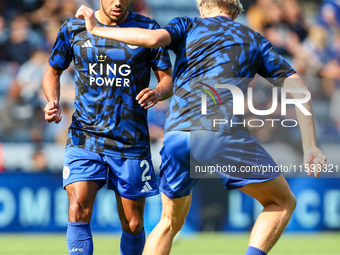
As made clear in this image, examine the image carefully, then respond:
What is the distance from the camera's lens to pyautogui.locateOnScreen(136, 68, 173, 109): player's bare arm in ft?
11.6

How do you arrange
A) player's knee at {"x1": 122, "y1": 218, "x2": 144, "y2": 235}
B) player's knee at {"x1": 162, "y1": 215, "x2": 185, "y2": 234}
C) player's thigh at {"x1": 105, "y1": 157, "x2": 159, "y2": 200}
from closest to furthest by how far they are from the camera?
player's knee at {"x1": 162, "y1": 215, "x2": 185, "y2": 234} < player's thigh at {"x1": 105, "y1": 157, "x2": 159, "y2": 200} < player's knee at {"x1": 122, "y1": 218, "x2": 144, "y2": 235}

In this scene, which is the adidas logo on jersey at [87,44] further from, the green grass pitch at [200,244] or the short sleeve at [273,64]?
the green grass pitch at [200,244]

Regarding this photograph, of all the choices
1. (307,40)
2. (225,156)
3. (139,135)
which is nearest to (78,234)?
(139,135)

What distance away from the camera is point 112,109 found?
3854 millimetres

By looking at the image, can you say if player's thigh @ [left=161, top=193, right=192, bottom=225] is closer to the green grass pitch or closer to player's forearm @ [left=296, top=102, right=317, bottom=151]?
player's forearm @ [left=296, top=102, right=317, bottom=151]

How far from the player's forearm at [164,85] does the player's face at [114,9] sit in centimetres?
53

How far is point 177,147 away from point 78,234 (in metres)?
1.01

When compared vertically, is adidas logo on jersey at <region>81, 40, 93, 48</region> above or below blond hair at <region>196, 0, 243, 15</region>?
below

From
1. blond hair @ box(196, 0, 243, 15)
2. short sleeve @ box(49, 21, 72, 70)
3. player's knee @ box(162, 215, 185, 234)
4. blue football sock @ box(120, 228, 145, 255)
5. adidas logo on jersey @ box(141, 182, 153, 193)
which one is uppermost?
blond hair @ box(196, 0, 243, 15)

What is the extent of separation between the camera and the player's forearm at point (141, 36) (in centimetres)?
320

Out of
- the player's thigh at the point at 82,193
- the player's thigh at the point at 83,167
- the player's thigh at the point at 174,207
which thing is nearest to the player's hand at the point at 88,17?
the player's thigh at the point at 83,167

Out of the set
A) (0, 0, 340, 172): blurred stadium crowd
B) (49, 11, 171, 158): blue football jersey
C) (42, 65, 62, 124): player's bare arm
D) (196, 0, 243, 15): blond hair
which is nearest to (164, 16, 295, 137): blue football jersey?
(196, 0, 243, 15): blond hair

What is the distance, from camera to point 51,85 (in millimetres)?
4039

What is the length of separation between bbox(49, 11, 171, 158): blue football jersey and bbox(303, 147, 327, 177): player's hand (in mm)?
1311
